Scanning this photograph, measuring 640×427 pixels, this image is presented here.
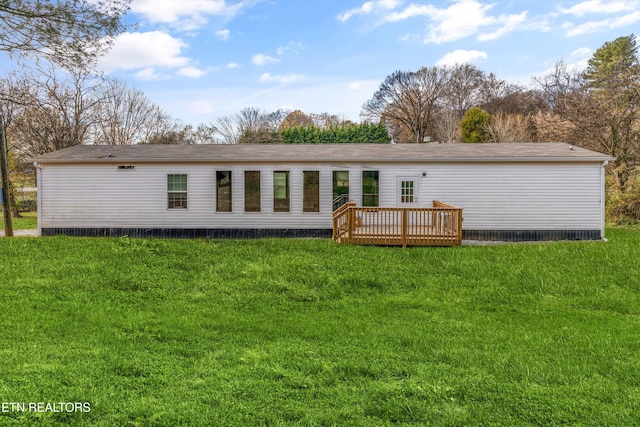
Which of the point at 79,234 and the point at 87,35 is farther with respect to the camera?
the point at 79,234

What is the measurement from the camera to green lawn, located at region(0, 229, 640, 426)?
9.74ft

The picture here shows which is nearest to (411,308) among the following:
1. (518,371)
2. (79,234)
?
(518,371)

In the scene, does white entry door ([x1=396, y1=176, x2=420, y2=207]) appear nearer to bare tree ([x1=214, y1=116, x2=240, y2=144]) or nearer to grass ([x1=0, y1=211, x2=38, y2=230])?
grass ([x1=0, y1=211, x2=38, y2=230])

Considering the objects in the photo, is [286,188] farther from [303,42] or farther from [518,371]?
[303,42]

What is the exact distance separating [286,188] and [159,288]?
592 centimetres

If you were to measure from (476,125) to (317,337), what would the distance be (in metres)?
26.3

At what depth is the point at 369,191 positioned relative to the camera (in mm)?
11758

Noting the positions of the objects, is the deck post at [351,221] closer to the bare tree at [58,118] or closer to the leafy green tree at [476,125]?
the bare tree at [58,118]

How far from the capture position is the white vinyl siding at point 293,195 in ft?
37.4

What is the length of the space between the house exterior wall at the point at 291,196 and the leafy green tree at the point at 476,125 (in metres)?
16.8

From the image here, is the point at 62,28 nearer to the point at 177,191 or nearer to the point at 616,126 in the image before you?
the point at 177,191

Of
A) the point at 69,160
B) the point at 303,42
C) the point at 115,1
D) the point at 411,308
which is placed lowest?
the point at 411,308

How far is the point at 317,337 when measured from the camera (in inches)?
178

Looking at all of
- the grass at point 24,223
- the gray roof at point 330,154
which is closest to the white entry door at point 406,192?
the gray roof at point 330,154
